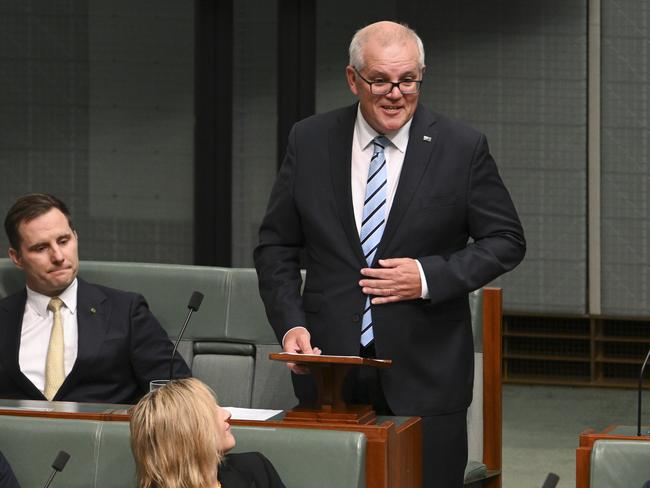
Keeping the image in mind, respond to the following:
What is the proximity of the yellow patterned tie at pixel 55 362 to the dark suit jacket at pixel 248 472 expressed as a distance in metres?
1.24

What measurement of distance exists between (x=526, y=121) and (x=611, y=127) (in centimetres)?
43

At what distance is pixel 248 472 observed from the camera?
2719 millimetres

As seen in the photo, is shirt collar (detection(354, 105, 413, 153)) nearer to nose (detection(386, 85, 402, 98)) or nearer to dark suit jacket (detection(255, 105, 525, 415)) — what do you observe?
dark suit jacket (detection(255, 105, 525, 415))

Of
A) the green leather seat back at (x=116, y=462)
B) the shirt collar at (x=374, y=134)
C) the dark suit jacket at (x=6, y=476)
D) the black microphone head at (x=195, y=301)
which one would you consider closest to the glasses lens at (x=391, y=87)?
the shirt collar at (x=374, y=134)

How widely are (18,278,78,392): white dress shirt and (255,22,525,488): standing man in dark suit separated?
753mm

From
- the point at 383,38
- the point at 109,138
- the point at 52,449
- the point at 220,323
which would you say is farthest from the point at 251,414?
the point at 109,138

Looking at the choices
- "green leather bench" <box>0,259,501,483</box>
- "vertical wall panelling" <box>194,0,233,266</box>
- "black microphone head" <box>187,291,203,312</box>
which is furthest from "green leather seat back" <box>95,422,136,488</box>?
"vertical wall panelling" <box>194,0,233,266</box>

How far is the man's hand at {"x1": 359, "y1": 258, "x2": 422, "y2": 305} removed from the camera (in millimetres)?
3236

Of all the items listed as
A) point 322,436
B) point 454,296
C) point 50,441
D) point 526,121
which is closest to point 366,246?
point 454,296

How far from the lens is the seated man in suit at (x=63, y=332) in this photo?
3.89 m

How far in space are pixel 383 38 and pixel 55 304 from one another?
4.28ft

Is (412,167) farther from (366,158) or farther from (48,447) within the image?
(48,447)

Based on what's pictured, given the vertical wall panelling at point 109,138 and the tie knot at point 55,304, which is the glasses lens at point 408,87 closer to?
the tie knot at point 55,304

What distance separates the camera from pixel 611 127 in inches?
281
